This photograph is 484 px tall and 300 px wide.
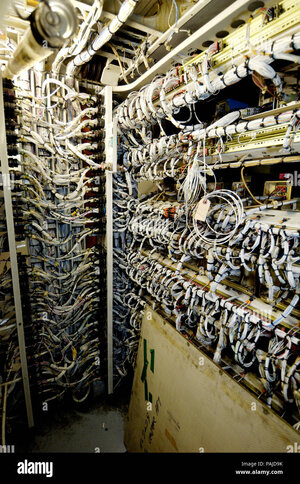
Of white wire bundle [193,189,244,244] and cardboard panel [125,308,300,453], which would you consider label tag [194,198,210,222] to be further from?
cardboard panel [125,308,300,453]

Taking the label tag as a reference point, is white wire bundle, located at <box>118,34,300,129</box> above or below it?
above

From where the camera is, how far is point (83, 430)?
264 cm

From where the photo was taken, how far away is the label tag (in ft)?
5.01

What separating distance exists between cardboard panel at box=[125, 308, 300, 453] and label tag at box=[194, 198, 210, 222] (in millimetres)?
887

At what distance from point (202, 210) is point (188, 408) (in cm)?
134

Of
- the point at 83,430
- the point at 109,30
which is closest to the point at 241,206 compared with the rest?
the point at 109,30

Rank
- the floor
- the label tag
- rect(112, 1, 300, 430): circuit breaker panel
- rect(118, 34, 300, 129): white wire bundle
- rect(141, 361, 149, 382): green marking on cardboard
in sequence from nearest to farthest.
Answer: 1. rect(118, 34, 300, 129): white wire bundle
2. rect(112, 1, 300, 430): circuit breaker panel
3. the label tag
4. rect(141, 361, 149, 382): green marking on cardboard
5. the floor

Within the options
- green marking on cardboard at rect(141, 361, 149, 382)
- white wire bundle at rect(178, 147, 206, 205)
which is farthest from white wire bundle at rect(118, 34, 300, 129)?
green marking on cardboard at rect(141, 361, 149, 382)

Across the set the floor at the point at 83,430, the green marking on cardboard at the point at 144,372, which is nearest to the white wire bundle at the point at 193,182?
the green marking on cardboard at the point at 144,372

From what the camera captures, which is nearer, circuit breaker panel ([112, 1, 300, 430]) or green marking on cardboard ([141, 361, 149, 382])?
circuit breaker panel ([112, 1, 300, 430])

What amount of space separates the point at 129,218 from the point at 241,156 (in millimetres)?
1520

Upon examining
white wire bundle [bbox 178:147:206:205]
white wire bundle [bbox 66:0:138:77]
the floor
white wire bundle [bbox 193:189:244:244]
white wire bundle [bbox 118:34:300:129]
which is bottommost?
the floor
